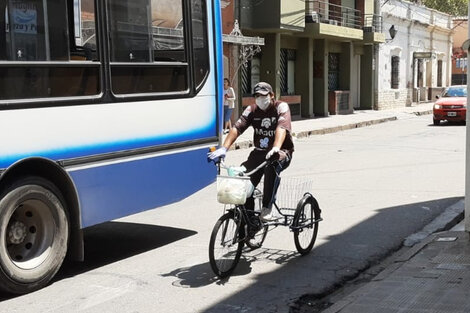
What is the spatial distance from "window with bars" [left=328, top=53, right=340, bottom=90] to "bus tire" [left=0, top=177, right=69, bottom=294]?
3031cm

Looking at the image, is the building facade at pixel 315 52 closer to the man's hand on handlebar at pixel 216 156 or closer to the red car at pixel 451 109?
the red car at pixel 451 109

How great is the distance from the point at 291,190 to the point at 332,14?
25.1 meters

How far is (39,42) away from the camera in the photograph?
5.94 m

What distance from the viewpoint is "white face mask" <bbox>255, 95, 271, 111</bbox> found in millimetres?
6707

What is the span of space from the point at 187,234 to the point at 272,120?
2.21 metres

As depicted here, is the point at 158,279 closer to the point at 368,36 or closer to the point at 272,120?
the point at 272,120

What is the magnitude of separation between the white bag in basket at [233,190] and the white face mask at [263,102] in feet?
3.31

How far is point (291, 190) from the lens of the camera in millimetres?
11008

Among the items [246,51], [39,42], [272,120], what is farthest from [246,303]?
[246,51]

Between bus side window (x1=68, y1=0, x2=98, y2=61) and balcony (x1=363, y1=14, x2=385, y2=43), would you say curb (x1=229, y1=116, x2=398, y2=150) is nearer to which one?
balcony (x1=363, y1=14, x2=385, y2=43)

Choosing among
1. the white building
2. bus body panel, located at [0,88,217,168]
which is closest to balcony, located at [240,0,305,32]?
the white building

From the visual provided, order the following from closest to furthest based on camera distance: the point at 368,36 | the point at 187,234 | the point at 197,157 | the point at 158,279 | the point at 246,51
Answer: the point at 158,279 < the point at 197,157 < the point at 187,234 < the point at 246,51 < the point at 368,36

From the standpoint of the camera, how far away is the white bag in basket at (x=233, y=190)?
5973 millimetres

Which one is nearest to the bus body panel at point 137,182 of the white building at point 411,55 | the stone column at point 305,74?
the stone column at point 305,74
